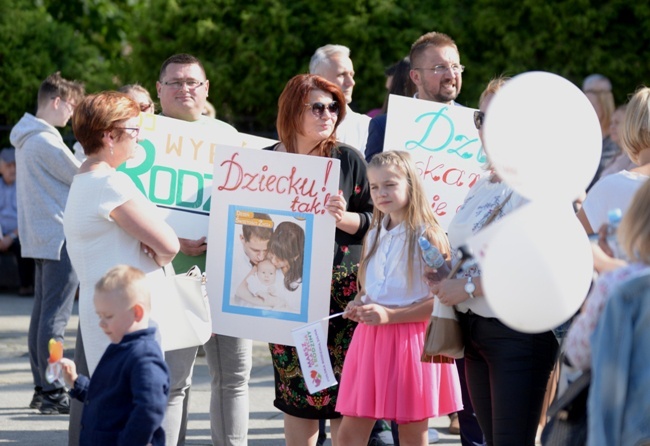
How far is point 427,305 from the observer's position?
4.58 metres

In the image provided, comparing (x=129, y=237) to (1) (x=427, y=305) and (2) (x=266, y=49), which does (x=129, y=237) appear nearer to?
(1) (x=427, y=305)

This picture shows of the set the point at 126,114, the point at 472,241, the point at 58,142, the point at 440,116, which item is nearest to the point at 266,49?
the point at 58,142

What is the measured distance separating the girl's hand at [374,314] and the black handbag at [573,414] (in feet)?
4.37

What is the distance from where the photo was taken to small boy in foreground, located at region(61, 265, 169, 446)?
367 cm

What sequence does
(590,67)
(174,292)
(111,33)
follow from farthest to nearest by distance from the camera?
(111,33) < (590,67) < (174,292)

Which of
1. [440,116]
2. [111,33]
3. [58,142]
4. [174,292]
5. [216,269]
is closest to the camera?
[174,292]

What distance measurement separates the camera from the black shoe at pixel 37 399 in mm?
6688

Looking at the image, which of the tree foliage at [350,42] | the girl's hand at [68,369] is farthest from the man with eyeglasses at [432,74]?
the tree foliage at [350,42]

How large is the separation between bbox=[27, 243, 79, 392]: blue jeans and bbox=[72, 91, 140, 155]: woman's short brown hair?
250 cm

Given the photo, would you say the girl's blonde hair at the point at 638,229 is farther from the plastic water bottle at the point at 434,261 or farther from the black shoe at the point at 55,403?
the black shoe at the point at 55,403

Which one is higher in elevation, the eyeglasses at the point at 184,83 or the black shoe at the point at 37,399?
the eyeglasses at the point at 184,83

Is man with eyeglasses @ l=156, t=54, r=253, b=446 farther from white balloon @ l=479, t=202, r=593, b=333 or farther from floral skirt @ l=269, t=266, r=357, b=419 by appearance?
white balloon @ l=479, t=202, r=593, b=333

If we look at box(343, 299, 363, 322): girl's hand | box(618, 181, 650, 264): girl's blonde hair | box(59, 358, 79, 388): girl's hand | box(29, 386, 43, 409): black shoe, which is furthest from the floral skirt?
box(29, 386, 43, 409): black shoe

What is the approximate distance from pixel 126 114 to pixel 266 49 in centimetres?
721
